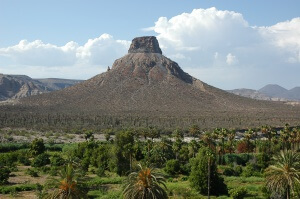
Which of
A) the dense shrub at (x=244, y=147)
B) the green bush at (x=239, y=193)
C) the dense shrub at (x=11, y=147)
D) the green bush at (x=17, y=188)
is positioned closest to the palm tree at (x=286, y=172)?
the green bush at (x=239, y=193)

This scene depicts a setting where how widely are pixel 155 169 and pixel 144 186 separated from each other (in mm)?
3786

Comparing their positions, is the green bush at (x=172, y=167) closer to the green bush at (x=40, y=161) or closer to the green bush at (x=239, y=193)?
the green bush at (x=239, y=193)

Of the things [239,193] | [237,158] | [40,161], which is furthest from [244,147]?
[40,161]

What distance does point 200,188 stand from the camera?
5406 centimetres

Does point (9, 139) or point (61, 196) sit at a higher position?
point (61, 196)

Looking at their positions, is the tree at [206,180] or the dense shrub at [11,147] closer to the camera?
the tree at [206,180]

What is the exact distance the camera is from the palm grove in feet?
108

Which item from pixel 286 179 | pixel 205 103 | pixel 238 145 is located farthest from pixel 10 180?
pixel 205 103

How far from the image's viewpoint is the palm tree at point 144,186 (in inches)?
1256

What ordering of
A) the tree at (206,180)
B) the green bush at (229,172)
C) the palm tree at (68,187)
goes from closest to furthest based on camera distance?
the palm tree at (68,187) → the tree at (206,180) → the green bush at (229,172)

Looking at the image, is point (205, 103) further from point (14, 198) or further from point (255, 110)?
point (14, 198)

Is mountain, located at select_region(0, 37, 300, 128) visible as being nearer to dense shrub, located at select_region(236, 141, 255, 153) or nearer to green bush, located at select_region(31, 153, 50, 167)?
dense shrub, located at select_region(236, 141, 255, 153)

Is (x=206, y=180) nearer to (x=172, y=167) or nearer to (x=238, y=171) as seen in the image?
(x=172, y=167)

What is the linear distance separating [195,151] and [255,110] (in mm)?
117285
